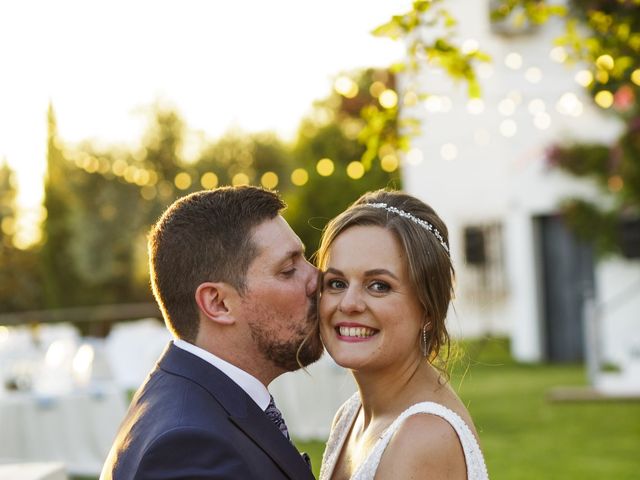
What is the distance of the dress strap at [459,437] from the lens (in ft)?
8.51

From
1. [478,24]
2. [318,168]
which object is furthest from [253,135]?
[478,24]

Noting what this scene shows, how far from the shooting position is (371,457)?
2639 mm

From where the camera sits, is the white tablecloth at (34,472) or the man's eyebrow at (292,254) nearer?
the man's eyebrow at (292,254)

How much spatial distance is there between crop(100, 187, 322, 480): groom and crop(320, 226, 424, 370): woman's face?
82 mm

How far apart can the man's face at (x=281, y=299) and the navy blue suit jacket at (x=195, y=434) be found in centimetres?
20

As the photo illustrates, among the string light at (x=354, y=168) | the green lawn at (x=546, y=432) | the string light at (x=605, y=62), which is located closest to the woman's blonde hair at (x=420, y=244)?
the string light at (x=354, y=168)

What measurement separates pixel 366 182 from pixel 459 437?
94.8ft

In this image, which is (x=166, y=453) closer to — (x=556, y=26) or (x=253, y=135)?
(x=556, y=26)

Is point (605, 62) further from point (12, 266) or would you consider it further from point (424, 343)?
point (12, 266)

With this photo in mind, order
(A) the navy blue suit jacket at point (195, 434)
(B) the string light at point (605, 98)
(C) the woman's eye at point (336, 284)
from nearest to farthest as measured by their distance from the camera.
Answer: (A) the navy blue suit jacket at point (195, 434) < (C) the woman's eye at point (336, 284) < (B) the string light at point (605, 98)

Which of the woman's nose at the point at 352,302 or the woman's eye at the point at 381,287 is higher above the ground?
the woman's eye at the point at 381,287

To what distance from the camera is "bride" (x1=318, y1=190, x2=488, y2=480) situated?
266 centimetres

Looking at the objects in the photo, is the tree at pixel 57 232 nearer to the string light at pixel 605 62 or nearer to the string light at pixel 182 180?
the string light at pixel 182 180

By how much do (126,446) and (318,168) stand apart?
94.5 ft
